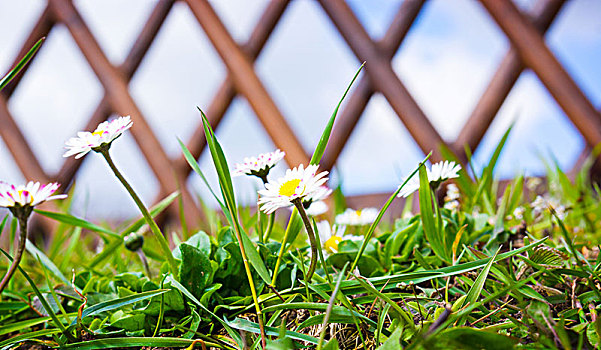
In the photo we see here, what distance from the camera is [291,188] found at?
0.30 meters

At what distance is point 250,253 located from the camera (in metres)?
0.33

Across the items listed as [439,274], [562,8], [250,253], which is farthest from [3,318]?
[562,8]

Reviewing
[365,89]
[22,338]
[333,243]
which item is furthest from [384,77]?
[22,338]

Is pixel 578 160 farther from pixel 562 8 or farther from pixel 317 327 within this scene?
pixel 317 327

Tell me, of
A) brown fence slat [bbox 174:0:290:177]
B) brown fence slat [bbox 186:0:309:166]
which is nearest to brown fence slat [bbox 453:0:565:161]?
brown fence slat [bbox 186:0:309:166]

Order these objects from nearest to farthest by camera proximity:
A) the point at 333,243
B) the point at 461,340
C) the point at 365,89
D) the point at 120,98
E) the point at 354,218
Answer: the point at 461,340 < the point at 333,243 < the point at 354,218 < the point at 365,89 < the point at 120,98

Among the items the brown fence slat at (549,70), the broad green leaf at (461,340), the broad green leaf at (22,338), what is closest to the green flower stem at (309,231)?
the broad green leaf at (461,340)

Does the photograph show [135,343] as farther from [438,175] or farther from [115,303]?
[438,175]

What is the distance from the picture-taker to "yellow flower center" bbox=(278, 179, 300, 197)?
0.30 m

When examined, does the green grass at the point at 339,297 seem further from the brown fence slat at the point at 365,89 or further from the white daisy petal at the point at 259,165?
the brown fence slat at the point at 365,89

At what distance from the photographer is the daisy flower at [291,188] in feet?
0.96

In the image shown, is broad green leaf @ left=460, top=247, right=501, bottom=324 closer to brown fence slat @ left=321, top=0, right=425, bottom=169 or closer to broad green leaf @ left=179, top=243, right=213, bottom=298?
broad green leaf @ left=179, top=243, right=213, bottom=298

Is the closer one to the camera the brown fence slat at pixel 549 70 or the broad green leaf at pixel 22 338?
the broad green leaf at pixel 22 338

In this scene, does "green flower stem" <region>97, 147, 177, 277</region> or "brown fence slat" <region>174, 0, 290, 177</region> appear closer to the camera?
"green flower stem" <region>97, 147, 177, 277</region>
